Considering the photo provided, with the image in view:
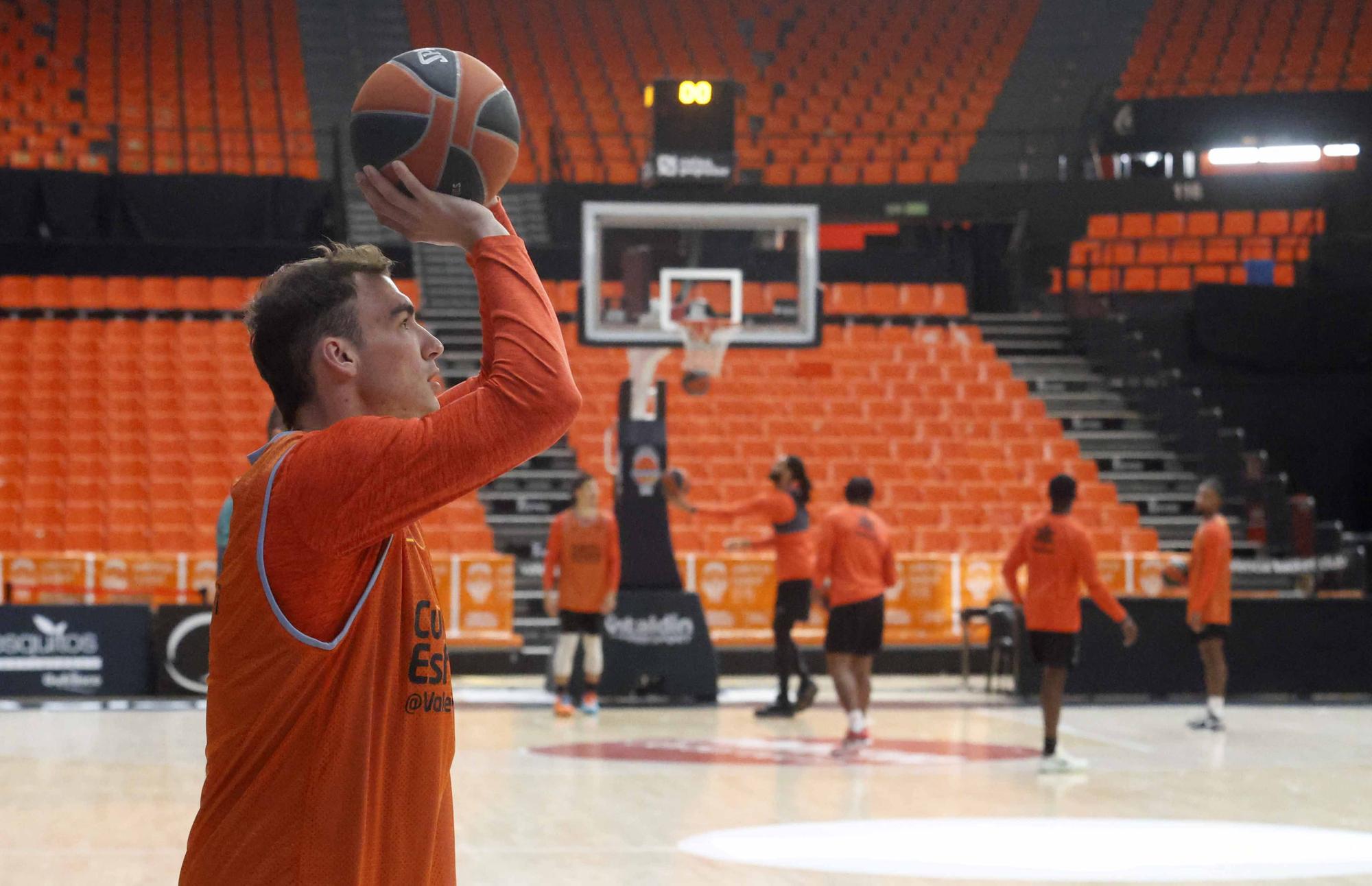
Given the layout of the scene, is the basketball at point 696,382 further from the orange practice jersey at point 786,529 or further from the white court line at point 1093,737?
the white court line at point 1093,737

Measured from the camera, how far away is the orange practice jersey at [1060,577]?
33.1ft

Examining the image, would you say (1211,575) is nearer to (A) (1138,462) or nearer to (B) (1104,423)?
(A) (1138,462)

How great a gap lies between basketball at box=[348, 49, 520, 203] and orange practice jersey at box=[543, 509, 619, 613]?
34.0ft

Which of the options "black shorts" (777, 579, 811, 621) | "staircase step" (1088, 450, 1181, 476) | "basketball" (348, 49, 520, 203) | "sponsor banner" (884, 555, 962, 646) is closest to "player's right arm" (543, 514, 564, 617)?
"black shorts" (777, 579, 811, 621)

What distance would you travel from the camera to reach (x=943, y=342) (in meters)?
21.9

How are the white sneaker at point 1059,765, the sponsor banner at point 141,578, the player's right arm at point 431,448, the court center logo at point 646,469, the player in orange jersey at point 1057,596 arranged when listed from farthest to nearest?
the sponsor banner at point 141,578, the court center logo at point 646,469, the player in orange jersey at point 1057,596, the white sneaker at point 1059,765, the player's right arm at point 431,448

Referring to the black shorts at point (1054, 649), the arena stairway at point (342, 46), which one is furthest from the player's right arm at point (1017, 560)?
the arena stairway at point (342, 46)

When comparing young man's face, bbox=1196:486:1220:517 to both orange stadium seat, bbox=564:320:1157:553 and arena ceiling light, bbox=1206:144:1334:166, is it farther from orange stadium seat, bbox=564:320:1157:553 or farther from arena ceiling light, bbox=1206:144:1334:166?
arena ceiling light, bbox=1206:144:1334:166

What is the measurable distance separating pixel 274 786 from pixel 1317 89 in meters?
25.9

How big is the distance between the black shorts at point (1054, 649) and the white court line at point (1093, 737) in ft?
4.30

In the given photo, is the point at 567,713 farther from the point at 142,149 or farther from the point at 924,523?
the point at 142,149

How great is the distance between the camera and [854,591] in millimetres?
10844

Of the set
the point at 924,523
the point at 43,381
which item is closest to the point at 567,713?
the point at 924,523

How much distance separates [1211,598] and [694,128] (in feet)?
18.2
